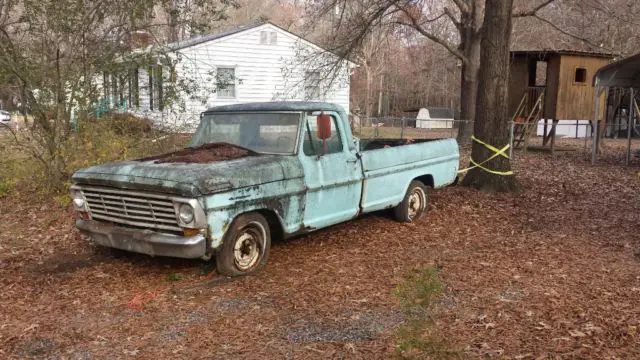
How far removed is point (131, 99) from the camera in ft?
41.2

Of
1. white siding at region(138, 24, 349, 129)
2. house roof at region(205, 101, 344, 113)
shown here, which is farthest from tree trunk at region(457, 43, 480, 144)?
house roof at region(205, 101, 344, 113)

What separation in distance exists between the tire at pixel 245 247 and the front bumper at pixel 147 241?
0.26 meters

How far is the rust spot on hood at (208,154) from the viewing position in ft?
19.0

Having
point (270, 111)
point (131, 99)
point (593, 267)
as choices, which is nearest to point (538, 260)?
point (593, 267)

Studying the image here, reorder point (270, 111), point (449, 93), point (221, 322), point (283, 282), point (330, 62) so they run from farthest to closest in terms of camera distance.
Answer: point (449, 93), point (330, 62), point (270, 111), point (283, 282), point (221, 322)

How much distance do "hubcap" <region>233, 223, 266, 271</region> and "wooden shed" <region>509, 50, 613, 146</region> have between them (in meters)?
15.8

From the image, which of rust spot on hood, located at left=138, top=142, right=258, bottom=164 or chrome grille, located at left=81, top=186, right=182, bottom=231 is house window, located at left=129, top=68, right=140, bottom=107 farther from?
chrome grille, located at left=81, top=186, right=182, bottom=231

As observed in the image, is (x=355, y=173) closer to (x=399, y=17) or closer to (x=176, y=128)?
(x=176, y=128)

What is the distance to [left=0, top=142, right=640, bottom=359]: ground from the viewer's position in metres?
4.09

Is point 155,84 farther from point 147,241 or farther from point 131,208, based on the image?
point 147,241

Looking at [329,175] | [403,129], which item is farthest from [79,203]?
[403,129]

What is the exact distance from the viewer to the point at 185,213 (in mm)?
5023

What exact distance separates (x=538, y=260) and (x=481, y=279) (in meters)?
1.09

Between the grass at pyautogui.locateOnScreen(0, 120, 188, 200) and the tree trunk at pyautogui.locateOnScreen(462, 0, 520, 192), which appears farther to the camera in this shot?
the tree trunk at pyautogui.locateOnScreen(462, 0, 520, 192)
